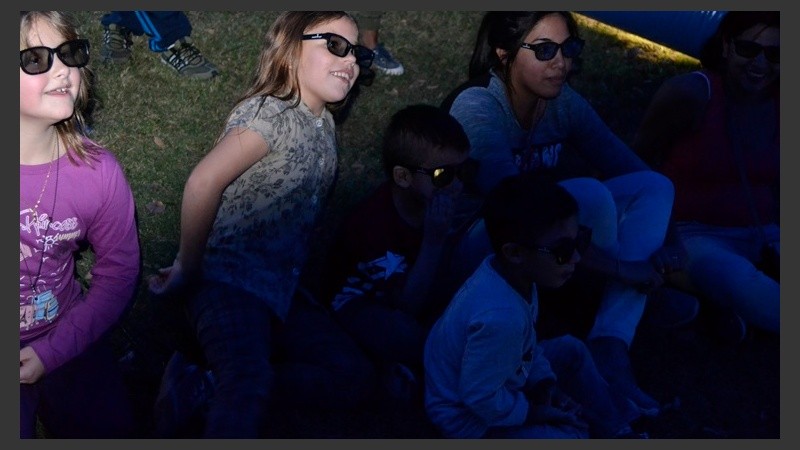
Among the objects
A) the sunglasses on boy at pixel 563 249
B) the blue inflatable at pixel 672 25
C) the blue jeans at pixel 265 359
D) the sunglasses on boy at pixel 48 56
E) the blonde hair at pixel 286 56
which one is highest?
the sunglasses on boy at pixel 48 56

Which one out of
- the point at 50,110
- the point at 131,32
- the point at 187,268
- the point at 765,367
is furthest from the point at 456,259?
the point at 131,32

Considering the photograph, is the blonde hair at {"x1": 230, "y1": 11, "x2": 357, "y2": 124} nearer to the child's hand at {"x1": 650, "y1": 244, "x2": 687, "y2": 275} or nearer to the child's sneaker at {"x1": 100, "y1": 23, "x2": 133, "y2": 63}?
the child's hand at {"x1": 650, "y1": 244, "x2": 687, "y2": 275}

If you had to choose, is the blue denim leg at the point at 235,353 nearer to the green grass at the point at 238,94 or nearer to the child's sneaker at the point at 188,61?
the green grass at the point at 238,94

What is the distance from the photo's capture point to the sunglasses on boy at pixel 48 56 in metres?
3.77

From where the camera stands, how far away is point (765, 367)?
16.6 ft

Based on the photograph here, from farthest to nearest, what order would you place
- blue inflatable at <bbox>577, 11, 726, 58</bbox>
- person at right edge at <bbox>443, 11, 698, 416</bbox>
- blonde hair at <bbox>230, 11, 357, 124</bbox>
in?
blue inflatable at <bbox>577, 11, 726, 58</bbox>, person at right edge at <bbox>443, 11, 698, 416</bbox>, blonde hair at <bbox>230, 11, 357, 124</bbox>

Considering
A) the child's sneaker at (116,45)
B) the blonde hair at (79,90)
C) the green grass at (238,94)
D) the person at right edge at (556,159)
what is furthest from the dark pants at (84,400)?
the child's sneaker at (116,45)

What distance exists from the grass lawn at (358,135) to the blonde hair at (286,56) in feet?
3.75

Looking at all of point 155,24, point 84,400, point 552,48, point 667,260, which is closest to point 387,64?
point 155,24

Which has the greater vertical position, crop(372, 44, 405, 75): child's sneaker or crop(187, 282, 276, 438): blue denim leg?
crop(372, 44, 405, 75): child's sneaker

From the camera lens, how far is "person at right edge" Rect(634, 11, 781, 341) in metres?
5.18

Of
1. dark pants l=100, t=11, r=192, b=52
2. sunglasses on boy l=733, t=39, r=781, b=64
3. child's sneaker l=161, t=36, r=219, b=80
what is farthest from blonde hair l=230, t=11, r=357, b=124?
dark pants l=100, t=11, r=192, b=52

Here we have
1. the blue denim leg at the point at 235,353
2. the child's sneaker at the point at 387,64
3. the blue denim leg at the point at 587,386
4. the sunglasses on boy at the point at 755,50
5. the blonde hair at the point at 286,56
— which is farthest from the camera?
the child's sneaker at the point at 387,64

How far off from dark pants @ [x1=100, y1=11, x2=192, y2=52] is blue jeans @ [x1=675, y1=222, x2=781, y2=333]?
347 cm
